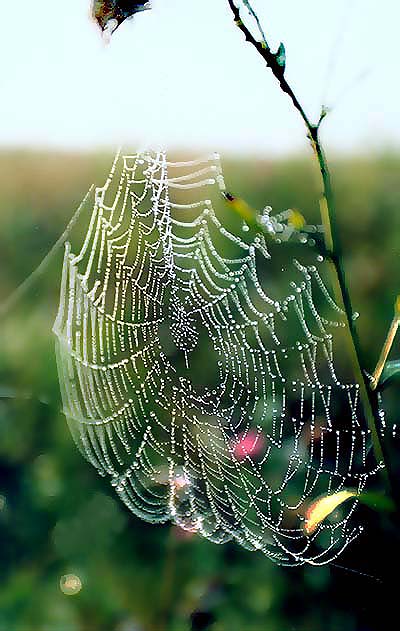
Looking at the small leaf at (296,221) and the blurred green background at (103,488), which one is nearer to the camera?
the small leaf at (296,221)

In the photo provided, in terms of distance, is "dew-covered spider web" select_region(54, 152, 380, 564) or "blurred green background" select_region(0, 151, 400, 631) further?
"blurred green background" select_region(0, 151, 400, 631)

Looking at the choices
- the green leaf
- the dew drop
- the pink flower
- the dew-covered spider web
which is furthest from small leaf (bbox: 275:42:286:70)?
the dew drop

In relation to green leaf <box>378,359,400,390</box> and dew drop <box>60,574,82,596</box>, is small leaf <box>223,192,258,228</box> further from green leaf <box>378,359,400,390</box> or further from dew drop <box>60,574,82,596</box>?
dew drop <box>60,574,82,596</box>

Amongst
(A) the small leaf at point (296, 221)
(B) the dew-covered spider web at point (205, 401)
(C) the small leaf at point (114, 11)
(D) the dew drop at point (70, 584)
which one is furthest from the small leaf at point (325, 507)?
(D) the dew drop at point (70, 584)

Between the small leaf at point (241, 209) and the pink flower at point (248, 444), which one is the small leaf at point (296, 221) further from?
the pink flower at point (248, 444)

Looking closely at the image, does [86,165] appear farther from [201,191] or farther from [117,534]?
[117,534]
